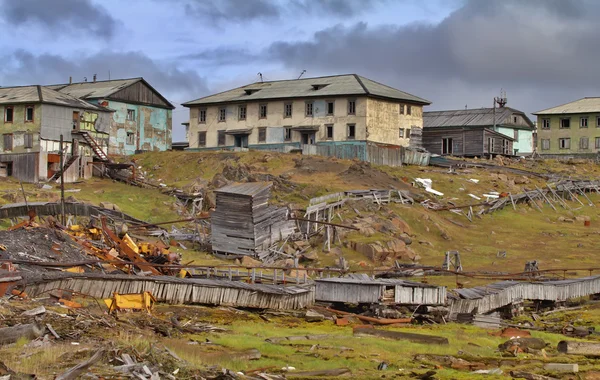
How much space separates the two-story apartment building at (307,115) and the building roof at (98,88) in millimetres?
4952

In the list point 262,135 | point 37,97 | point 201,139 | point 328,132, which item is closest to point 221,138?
point 201,139

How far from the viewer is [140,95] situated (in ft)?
284

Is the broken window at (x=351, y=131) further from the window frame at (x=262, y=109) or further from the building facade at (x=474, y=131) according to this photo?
the building facade at (x=474, y=131)

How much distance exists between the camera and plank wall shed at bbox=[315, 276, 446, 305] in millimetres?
36188

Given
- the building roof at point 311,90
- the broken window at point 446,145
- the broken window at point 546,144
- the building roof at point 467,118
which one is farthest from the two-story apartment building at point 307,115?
the broken window at point 546,144

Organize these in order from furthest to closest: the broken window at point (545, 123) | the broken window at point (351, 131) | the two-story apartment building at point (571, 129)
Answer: the broken window at point (545, 123), the two-story apartment building at point (571, 129), the broken window at point (351, 131)

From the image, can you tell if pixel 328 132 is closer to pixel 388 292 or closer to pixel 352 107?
pixel 352 107

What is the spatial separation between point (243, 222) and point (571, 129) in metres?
62.2

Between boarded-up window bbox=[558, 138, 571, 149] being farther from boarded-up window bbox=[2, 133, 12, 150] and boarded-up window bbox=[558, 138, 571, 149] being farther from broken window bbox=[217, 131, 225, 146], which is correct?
boarded-up window bbox=[2, 133, 12, 150]

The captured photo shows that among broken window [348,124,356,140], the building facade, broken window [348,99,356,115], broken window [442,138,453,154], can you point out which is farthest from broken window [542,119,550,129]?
broken window [348,124,356,140]

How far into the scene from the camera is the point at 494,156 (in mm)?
92312

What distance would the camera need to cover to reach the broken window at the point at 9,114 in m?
73.1

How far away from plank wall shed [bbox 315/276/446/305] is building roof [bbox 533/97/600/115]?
2838 inches

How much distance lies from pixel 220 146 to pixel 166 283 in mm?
51175
